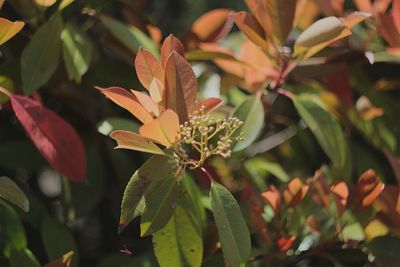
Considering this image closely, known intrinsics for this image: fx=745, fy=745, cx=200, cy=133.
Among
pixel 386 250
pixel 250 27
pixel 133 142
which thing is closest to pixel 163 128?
pixel 133 142

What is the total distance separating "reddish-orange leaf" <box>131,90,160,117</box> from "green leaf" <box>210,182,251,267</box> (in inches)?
4.5

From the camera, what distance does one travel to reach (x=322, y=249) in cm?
107

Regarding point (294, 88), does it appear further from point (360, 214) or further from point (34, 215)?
point (34, 215)

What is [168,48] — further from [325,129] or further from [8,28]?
[325,129]

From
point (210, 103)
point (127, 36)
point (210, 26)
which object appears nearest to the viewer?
point (210, 103)

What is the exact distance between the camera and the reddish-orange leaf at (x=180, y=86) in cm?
86

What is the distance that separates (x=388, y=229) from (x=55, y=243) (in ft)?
1.56

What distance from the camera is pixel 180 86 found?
34.2 inches

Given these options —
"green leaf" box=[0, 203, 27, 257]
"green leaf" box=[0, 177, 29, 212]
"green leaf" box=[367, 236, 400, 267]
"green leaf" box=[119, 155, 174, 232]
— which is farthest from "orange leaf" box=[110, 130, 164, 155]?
"green leaf" box=[367, 236, 400, 267]

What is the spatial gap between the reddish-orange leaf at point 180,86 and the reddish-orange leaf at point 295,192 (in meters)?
0.23

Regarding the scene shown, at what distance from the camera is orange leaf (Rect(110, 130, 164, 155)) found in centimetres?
84

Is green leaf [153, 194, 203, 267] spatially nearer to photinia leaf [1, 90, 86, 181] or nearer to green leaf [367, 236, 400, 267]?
photinia leaf [1, 90, 86, 181]

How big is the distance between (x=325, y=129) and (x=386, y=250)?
19 centimetres

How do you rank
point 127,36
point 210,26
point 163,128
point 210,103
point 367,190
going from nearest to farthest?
point 163,128 → point 210,103 → point 367,190 → point 127,36 → point 210,26
